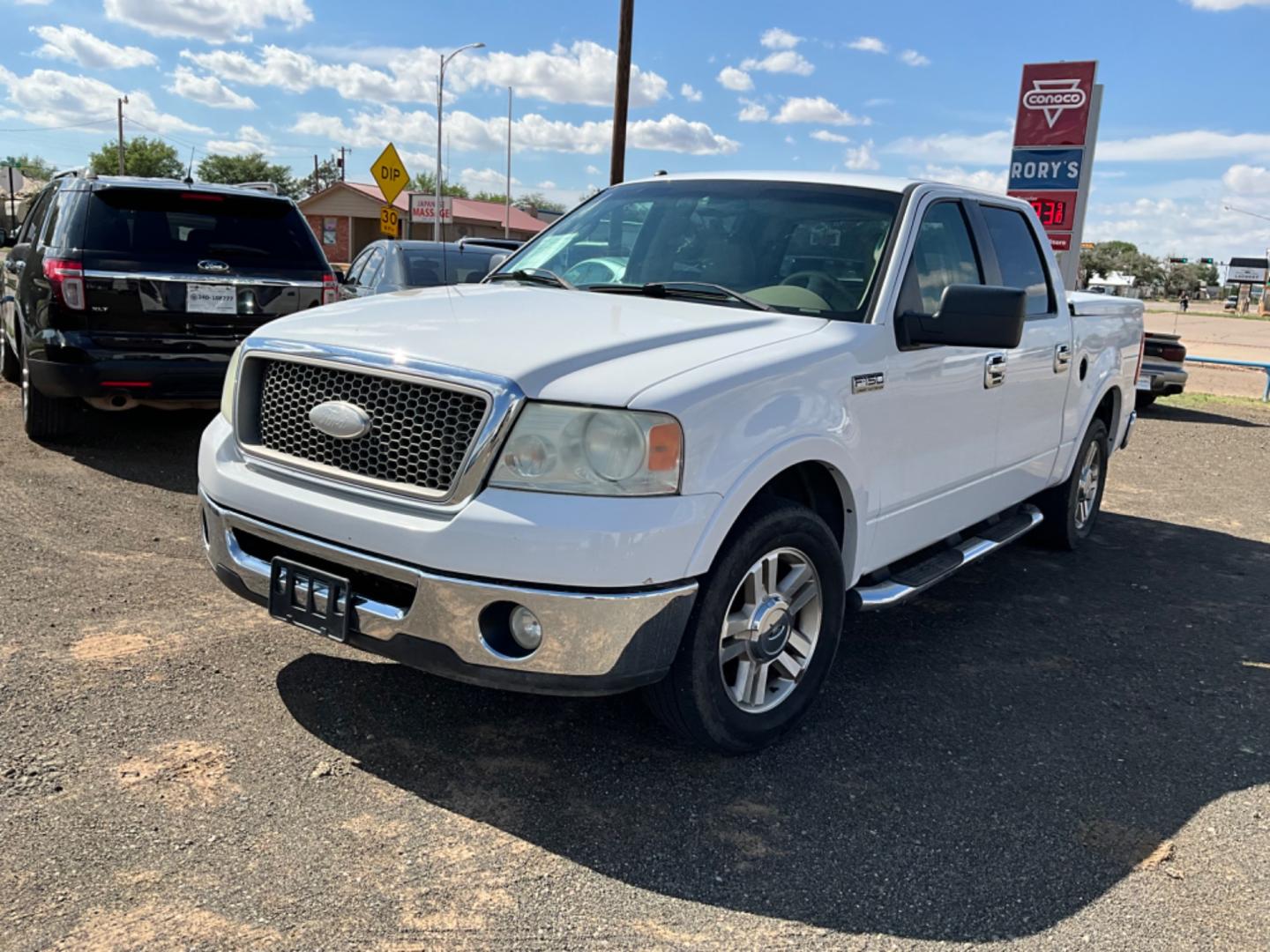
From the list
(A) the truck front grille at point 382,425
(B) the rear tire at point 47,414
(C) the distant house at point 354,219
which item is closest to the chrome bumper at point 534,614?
(A) the truck front grille at point 382,425

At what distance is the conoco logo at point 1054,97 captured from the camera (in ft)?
44.1

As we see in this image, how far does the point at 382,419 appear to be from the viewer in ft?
10.0

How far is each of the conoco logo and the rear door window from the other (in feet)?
30.8

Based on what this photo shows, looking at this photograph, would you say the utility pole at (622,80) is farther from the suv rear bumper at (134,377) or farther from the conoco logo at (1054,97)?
the suv rear bumper at (134,377)

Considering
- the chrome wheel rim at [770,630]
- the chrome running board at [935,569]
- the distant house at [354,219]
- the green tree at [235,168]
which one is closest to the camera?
the chrome wheel rim at [770,630]

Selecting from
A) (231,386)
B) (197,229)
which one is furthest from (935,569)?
(197,229)

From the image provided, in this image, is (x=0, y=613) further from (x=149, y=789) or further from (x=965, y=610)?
(x=965, y=610)

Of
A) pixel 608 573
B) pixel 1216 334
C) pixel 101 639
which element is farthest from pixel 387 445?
pixel 1216 334

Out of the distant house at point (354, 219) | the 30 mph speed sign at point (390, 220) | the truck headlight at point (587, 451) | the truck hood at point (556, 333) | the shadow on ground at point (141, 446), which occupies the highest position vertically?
the distant house at point (354, 219)

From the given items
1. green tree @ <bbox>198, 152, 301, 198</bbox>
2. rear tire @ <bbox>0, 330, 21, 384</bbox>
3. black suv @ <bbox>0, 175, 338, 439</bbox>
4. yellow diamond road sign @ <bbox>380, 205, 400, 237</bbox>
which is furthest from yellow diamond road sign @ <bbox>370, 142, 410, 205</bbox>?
green tree @ <bbox>198, 152, 301, 198</bbox>

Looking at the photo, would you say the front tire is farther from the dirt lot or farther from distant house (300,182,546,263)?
distant house (300,182,546,263)

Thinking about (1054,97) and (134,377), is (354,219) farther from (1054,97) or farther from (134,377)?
(134,377)

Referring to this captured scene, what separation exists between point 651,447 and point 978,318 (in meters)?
1.46

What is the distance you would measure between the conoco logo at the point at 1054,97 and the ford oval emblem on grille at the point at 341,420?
12.8 meters
